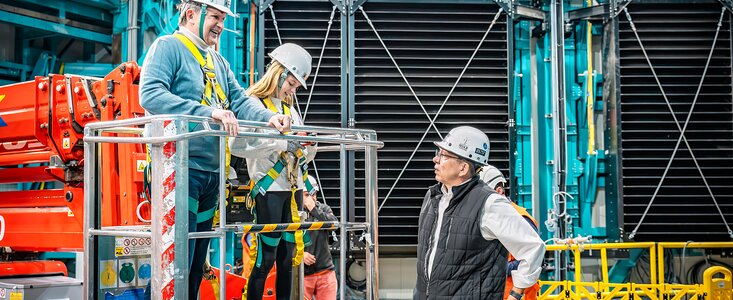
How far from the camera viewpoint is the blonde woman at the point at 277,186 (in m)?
4.46

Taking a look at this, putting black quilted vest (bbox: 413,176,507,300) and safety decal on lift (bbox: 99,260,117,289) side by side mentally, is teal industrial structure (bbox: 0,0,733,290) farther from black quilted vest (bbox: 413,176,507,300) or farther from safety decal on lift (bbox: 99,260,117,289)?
black quilted vest (bbox: 413,176,507,300)

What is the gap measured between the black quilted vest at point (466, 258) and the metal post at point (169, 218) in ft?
4.70

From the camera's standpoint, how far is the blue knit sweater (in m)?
3.73

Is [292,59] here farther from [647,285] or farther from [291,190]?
[647,285]

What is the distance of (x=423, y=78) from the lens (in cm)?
977

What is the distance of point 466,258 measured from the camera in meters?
4.15

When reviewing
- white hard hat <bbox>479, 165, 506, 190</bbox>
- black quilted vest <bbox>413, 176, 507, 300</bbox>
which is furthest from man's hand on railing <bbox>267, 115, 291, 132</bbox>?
white hard hat <bbox>479, 165, 506, 190</bbox>

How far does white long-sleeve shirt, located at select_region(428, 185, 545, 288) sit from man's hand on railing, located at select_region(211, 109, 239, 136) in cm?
142

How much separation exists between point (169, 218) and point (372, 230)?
1.40 m

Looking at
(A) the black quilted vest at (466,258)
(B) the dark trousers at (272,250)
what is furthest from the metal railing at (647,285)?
(B) the dark trousers at (272,250)

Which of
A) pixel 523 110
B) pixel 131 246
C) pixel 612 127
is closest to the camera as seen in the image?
pixel 131 246

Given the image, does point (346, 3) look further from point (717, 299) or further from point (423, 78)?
point (717, 299)

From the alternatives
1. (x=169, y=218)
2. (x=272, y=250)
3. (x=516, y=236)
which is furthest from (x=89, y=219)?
(x=516, y=236)

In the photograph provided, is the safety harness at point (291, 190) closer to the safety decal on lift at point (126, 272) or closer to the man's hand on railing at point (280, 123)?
the man's hand on railing at point (280, 123)
